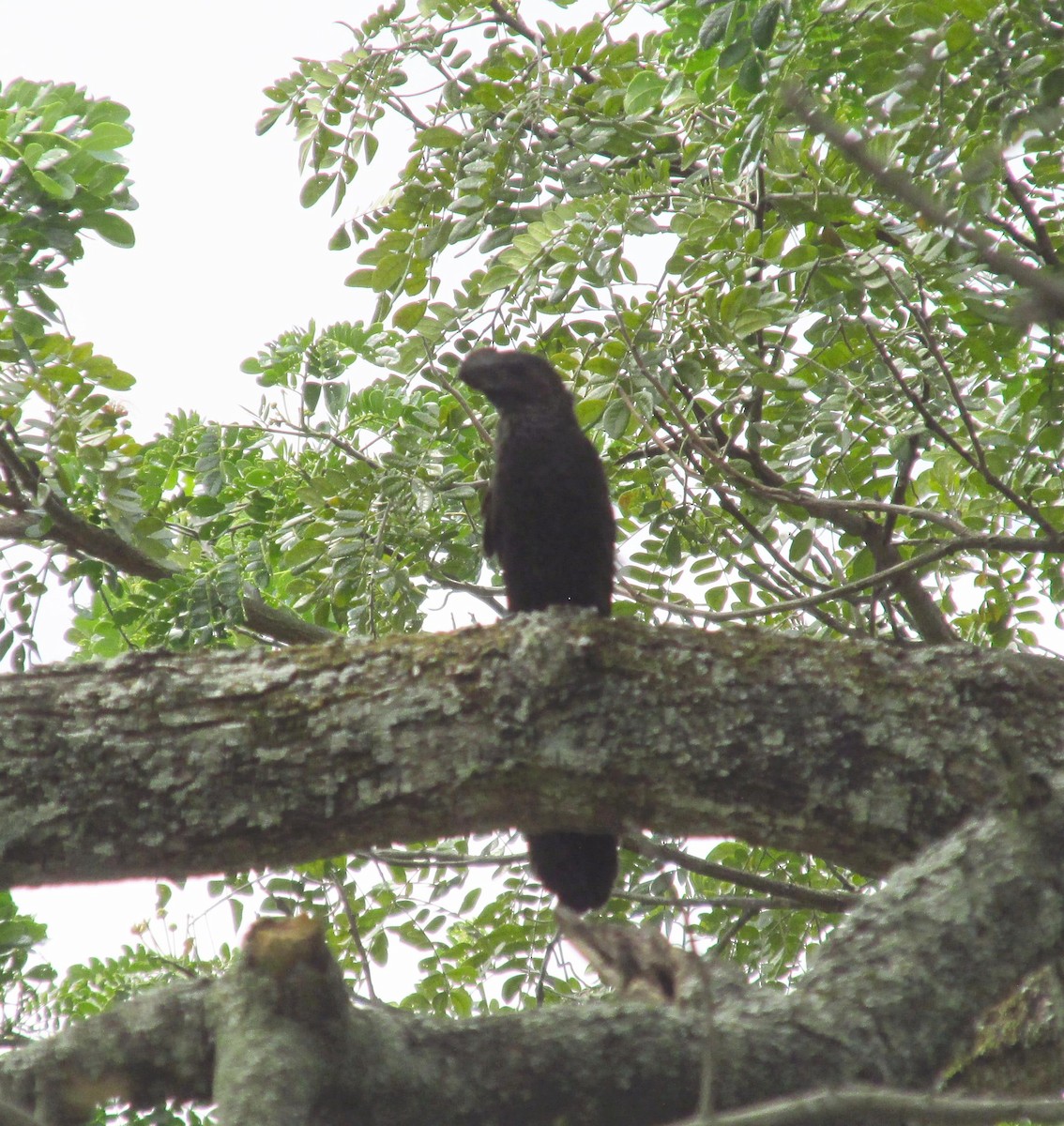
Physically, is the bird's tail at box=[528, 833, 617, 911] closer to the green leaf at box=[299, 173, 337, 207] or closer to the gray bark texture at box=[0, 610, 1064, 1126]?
the gray bark texture at box=[0, 610, 1064, 1126]

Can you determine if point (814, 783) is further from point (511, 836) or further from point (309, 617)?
point (309, 617)

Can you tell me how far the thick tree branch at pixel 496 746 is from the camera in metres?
1.94

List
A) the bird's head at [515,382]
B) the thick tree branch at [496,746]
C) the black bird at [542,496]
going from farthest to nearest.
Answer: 1. the bird's head at [515,382]
2. the black bird at [542,496]
3. the thick tree branch at [496,746]

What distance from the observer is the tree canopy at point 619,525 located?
1973mm

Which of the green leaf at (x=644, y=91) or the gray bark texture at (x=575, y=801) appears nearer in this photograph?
the gray bark texture at (x=575, y=801)

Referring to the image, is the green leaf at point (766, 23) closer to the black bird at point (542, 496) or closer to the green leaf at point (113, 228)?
the black bird at point (542, 496)

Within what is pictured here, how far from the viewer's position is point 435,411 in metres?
3.38

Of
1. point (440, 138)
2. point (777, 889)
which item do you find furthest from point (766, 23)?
point (777, 889)

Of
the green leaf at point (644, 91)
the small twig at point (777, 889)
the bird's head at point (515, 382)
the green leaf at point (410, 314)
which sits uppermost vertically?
the green leaf at point (644, 91)

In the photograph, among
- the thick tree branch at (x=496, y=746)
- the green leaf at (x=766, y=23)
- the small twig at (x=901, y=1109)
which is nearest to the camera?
the small twig at (x=901, y=1109)

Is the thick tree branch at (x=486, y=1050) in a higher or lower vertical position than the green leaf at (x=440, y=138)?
lower

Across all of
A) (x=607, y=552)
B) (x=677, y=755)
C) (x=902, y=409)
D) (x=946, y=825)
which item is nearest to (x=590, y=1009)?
(x=677, y=755)

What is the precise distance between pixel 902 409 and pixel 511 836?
1.63m

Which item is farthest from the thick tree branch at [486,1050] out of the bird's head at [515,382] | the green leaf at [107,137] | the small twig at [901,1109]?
the green leaf at [107,137]
